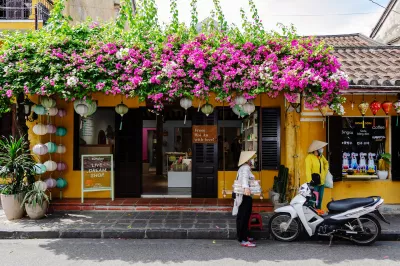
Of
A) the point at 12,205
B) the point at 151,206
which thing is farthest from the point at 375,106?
the point at 12,205

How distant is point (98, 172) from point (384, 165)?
8.29 meters

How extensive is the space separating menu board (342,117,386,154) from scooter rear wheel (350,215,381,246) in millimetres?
3356

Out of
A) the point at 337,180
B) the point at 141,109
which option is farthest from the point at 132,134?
the point at 337,180

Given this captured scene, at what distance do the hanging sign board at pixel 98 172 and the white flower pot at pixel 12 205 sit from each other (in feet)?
6.36

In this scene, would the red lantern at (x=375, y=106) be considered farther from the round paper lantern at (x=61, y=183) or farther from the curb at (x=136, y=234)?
the round paper lantern at (x=61, y=183)

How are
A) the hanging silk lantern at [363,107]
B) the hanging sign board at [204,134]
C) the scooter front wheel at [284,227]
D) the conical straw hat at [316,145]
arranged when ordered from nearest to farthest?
the scooter front wheel at [284,227] < the conical straw hat at [316,145] < the hanging silk lantern at [363,107] < the hanging sign board at [204,134]

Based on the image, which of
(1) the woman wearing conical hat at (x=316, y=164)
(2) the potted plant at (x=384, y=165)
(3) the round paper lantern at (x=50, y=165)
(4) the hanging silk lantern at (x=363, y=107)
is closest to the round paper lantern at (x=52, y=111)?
(3) the round paper lantern at (x=50, y=165)

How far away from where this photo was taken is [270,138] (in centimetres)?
1109

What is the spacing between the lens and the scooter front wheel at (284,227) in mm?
7652

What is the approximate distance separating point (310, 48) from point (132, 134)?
5.87 meters

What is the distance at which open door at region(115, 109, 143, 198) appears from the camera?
37.1 feet

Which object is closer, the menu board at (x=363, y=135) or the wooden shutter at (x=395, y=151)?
the wooden shutter at (x=395, y=151)

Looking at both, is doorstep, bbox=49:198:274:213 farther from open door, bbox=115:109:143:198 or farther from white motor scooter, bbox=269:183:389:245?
white motor scooter, bbox=269:183:389:245

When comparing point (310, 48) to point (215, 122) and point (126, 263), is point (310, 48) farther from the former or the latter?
point (126, 263)
